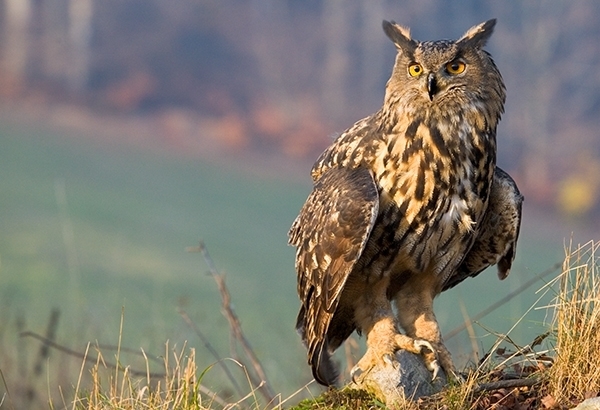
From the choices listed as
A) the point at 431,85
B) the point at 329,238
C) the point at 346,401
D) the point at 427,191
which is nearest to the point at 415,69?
the point at 431,85

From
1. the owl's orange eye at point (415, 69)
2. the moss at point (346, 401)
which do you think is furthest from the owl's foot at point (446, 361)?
the owl's orange eye at point (415, 69)

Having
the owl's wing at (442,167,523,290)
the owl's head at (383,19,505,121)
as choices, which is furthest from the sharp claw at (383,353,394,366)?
the owl's head at (383,19,505,121)

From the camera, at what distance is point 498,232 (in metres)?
3.38

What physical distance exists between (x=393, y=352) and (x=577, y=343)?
625mm

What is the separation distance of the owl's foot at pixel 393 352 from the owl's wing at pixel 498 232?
1.39 ft

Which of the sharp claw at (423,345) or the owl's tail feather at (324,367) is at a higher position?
the sharp claw at (423,345)

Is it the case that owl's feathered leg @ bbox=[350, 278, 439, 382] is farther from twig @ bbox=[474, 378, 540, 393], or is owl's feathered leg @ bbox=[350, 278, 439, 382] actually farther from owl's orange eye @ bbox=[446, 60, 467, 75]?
owl's orange eye @ bbox=[446, 60, 467, 75]

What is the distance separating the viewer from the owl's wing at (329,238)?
2.96 metres

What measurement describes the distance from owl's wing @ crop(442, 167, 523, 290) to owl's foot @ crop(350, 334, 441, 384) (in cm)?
42

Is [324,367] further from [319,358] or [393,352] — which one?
[393,352]

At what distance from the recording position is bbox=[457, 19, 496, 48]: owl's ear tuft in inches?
125

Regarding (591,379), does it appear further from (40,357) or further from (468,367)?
(40,357)

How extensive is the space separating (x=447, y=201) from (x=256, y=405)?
96cm

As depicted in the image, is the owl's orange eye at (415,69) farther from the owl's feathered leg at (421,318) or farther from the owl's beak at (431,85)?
the owl's feathered leg at (421,318)
